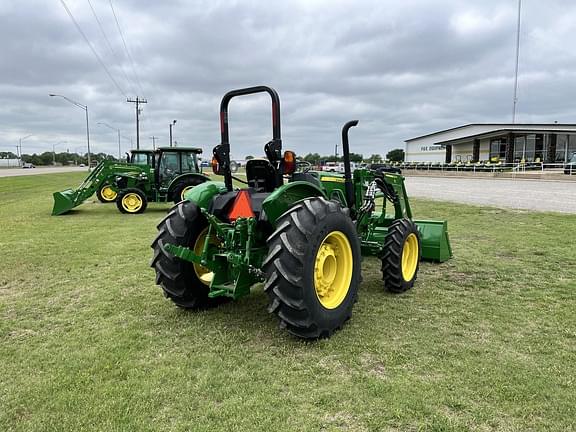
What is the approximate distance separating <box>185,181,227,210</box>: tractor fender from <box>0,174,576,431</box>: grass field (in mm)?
1151

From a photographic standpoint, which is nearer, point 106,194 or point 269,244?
point 269,244

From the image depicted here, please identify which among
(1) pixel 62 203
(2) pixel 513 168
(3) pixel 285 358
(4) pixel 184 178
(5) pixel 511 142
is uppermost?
(5) pixel 511 142

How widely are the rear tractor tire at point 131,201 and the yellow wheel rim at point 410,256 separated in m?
10.8

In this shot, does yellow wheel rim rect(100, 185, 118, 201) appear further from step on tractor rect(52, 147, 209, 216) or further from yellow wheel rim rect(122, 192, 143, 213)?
yellow wheel rim rect(122, 192, 143, 213)

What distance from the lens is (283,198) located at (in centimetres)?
434

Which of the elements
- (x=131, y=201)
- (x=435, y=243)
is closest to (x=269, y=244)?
(x=435, y=243)

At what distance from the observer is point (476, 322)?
4.66 m

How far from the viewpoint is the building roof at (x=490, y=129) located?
159 feet

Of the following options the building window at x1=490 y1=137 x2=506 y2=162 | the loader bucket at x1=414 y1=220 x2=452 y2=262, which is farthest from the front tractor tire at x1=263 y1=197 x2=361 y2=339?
the building window at x1=490 y1=137 x2=506 y2=162

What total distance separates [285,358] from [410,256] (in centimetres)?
287

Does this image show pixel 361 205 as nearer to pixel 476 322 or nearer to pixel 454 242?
pixel 476 322

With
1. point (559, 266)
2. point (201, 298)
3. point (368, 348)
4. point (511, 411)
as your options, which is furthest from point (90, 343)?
point (559, 266)

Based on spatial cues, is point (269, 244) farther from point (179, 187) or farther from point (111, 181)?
point (111, 181)

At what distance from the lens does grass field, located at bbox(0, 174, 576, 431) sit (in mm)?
2984
